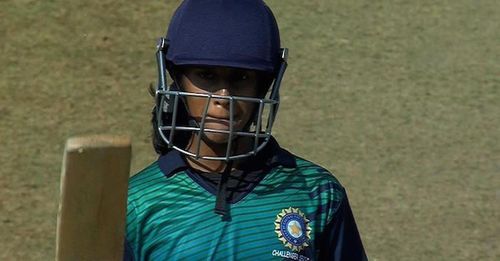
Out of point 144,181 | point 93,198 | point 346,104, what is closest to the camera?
point 93,198

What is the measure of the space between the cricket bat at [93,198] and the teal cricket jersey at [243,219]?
356 millimetres

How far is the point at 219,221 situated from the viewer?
115 inches

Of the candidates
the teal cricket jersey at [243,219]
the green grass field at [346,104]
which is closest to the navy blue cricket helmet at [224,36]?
the teal cricket jersey at [243,219]

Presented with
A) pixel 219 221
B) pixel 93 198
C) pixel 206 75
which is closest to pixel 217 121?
pixel 206 75

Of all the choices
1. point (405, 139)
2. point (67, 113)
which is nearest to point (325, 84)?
point (405, 139)

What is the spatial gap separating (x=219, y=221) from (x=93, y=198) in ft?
1.72

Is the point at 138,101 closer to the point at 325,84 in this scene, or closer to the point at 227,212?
the point at 325,84

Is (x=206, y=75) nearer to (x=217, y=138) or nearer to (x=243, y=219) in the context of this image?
(x=217, y=138)

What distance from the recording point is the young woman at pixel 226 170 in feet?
9.54

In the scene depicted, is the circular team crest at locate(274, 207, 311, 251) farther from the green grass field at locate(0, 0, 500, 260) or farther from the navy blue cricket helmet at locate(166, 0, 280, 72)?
the green grass field at locate(0, 0, 500, 260)

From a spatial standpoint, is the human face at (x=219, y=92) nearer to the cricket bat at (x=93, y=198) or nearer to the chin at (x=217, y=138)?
the chin at (x=217, y=138)

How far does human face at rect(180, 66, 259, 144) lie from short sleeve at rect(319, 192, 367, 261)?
0.36m

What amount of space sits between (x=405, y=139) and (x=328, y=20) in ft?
3.58

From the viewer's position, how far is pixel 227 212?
2.93 m
